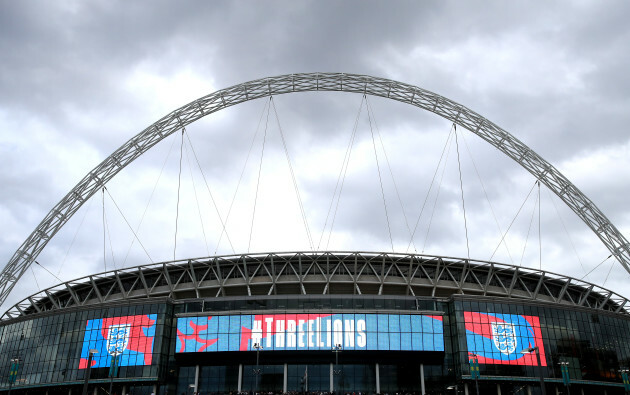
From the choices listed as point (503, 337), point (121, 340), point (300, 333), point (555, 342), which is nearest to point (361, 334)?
point (300, 333)

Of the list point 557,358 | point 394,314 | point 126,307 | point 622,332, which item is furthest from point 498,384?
point 126,307

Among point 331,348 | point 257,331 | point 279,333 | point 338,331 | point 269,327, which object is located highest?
point 269,327

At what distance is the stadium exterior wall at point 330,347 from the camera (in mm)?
63188

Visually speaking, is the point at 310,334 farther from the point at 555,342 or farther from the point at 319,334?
the point at 555,342

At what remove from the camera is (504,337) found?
64.3m

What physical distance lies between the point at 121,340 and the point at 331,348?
82.9 ft

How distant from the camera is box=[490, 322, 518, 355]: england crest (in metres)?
63.5

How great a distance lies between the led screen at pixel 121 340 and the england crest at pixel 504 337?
40.1m

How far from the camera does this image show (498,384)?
62.2 meters

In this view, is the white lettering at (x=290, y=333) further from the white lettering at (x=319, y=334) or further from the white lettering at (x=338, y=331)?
the white lettering at (x=338, y=331)

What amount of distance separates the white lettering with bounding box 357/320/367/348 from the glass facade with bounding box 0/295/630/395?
0.38 ft

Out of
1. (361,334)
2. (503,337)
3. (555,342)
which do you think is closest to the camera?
(361,334)

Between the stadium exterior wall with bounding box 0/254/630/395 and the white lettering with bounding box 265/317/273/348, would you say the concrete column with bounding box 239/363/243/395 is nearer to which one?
the stadium exterior wall with bounding box 0/254/630/395

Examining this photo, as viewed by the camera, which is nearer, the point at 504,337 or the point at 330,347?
the point at 330,347
